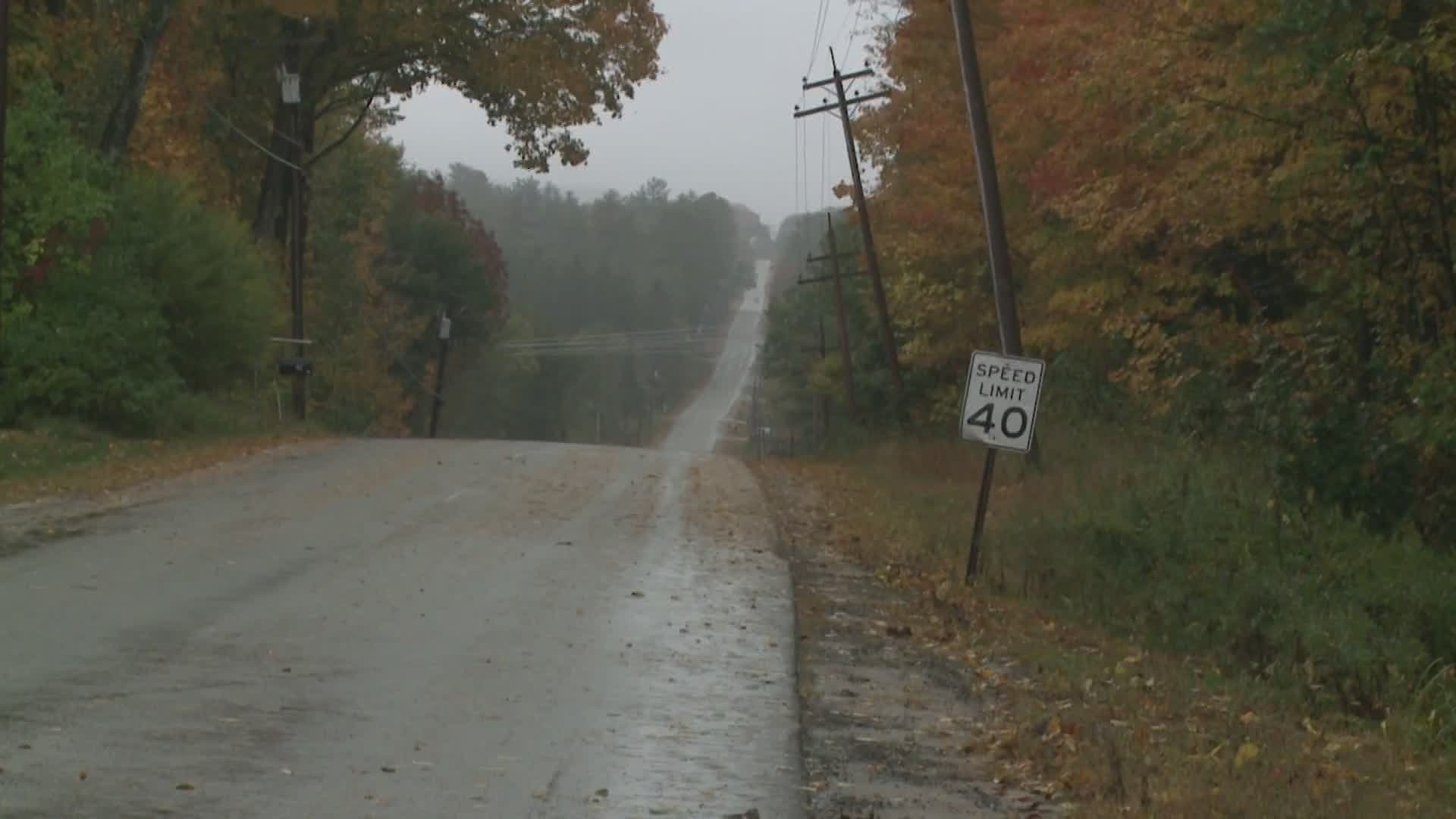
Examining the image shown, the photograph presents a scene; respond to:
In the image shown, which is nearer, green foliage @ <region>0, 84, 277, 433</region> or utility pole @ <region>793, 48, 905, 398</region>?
green foliage @ <region>0, 84, 277, 433</region>

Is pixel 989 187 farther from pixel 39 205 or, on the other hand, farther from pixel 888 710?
pixel 39 205

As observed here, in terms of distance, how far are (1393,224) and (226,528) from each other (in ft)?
41.8

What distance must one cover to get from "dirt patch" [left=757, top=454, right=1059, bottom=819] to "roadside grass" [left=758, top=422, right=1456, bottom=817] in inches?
10.4

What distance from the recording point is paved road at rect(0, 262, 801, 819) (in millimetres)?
9070

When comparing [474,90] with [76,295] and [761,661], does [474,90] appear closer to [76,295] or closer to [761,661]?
[76,295]

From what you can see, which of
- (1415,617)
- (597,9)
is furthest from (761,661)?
(597,9)

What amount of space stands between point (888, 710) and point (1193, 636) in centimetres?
537

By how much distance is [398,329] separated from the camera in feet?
254

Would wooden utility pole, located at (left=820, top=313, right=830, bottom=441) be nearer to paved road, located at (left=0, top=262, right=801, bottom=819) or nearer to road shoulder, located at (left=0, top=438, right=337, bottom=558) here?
road shoulder, located at (left=0, top=438, right=337, bottom=558)

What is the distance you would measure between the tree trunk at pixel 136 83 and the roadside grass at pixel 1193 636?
1761 centimetres

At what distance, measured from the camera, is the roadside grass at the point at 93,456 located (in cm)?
2381

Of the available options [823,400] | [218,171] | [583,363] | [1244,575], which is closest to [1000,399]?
[1244,575]

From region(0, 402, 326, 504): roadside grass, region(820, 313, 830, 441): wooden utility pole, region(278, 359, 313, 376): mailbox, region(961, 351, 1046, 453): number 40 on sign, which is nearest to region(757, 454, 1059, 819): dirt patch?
region(961, 351, 1046, 453): number 40 on sign

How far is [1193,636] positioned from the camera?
16547 millimetres
